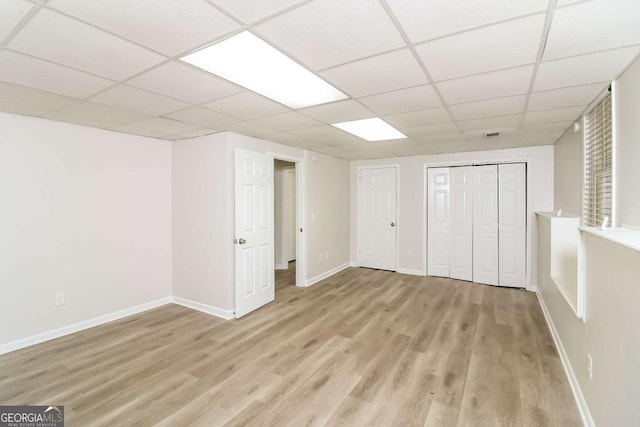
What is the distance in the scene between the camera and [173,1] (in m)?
1.31

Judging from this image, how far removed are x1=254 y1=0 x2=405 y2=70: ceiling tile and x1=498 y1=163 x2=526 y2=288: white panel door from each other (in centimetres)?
435

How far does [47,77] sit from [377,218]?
211 inches

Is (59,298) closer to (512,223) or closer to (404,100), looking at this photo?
(404,100)

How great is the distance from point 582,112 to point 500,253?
283cm

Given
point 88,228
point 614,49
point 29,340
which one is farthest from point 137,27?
point 29,340

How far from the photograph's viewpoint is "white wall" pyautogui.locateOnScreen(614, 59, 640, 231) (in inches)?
70.5

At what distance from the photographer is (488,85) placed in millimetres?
2270

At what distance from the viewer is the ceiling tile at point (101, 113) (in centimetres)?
270

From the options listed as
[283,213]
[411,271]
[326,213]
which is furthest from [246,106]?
[411,271]

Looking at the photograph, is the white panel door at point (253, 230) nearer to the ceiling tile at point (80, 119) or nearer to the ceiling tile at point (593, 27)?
the ceiling tile at point (80, 119)

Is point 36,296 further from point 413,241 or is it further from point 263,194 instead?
point 413,241

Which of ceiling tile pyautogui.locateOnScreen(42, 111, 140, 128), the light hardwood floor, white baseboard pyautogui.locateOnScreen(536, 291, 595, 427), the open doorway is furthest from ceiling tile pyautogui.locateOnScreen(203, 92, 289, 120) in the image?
the open doorway

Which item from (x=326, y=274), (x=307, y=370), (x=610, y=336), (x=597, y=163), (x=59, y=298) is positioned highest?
(x=597, y=163)

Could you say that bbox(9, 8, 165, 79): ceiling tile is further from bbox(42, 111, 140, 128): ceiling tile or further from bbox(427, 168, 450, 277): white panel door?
bbox(427, 168, 450, 277): white panel door
